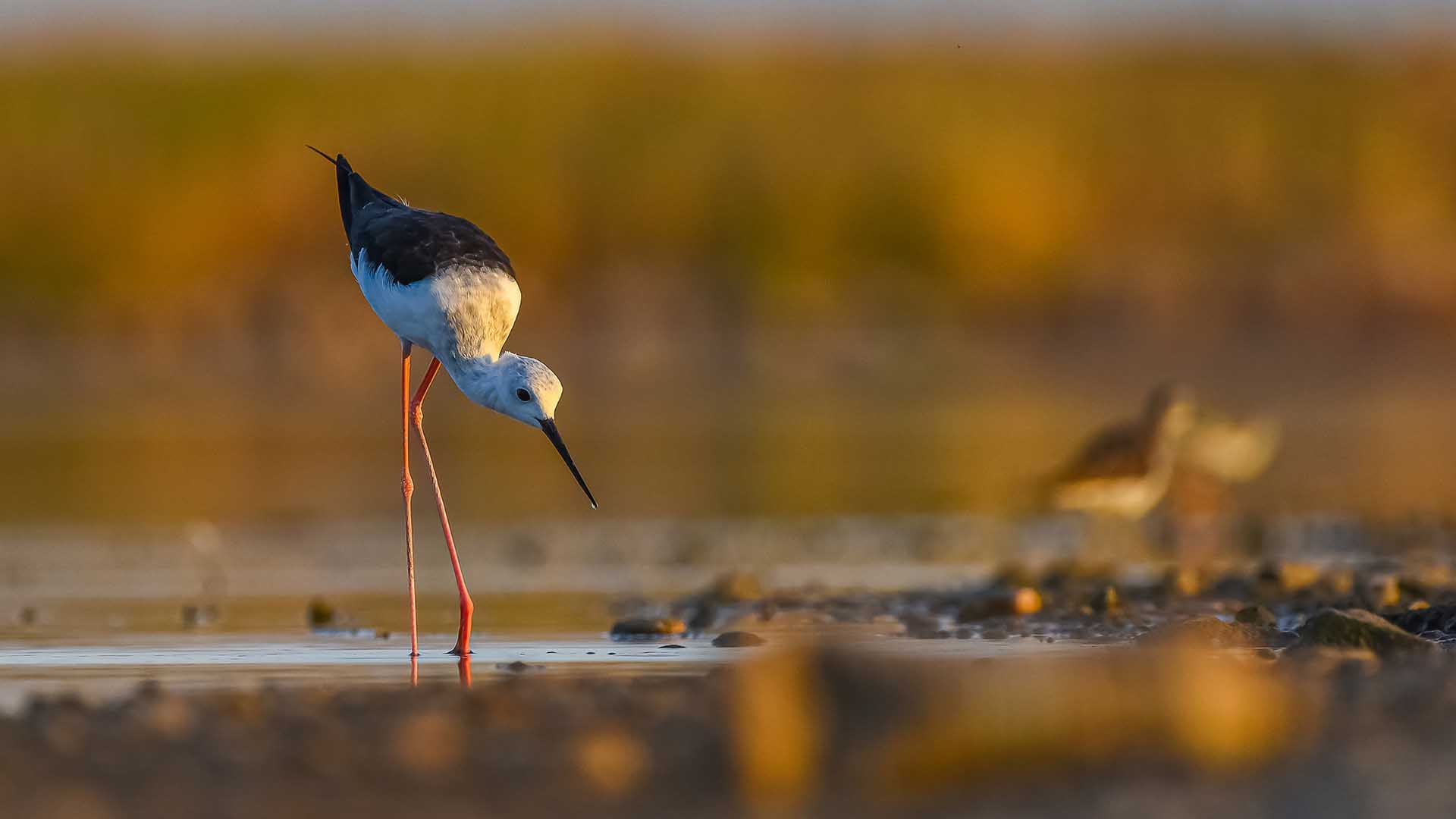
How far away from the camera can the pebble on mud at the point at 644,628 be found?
977 cm

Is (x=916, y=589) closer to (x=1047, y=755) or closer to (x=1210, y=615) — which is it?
(x=1210, y=615)

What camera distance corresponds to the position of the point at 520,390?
32.9 feet

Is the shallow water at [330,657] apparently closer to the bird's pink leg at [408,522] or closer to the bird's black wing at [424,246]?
the bird's pink leg at [408,522]

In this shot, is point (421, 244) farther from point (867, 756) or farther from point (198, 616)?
point (867, 756)

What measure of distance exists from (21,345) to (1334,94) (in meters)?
40.2

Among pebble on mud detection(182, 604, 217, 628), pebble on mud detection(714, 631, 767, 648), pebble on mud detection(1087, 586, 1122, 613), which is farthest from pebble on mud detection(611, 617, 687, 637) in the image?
pebble on mud detection(182, 604, 217, 628)

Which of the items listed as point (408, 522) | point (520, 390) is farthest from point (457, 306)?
point (408, 522)

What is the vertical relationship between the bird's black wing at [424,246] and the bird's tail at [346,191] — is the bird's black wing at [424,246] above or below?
below

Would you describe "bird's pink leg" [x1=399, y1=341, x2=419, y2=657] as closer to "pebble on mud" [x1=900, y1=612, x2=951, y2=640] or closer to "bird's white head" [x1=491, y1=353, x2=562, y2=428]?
"bird's white head" [x1=491, y1=353, x2=562, y2=428]

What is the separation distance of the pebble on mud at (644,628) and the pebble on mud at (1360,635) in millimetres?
2735

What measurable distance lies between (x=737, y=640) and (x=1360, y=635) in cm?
245

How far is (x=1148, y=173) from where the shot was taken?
213 ft

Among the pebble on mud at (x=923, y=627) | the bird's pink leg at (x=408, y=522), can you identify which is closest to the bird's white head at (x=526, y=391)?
the bird's pink leg at (x=408, y=522)

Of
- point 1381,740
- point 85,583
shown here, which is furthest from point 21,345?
point 1381,740
